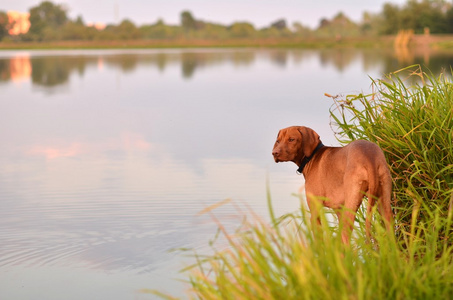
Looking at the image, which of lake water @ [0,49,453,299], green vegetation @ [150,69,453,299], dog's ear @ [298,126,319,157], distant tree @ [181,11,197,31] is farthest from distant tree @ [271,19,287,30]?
dog's ear @ [298,126,319,157]

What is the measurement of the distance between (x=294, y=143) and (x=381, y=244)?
192 cm

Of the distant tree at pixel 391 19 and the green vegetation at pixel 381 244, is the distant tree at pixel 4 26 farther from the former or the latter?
the green vegetation at pixel 381 244

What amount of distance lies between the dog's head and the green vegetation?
21.8 inches

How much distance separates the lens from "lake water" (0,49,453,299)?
267 inches

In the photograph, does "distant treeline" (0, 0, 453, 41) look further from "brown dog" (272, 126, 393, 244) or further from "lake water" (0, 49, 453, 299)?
"brown dog" (272, 126, 393, 244)

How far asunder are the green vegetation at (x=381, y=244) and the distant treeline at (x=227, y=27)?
7971 cm

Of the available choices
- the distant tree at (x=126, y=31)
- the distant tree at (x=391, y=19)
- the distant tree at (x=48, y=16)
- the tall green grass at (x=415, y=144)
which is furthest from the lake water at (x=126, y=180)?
the distant tree at (x=48, y=16)

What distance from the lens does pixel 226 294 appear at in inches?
165

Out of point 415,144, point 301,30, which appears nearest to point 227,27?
point 301,30

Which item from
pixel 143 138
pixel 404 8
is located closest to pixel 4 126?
pixel 143 138

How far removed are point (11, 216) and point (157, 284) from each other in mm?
3113

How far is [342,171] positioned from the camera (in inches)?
227

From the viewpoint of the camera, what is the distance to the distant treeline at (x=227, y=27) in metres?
87.3

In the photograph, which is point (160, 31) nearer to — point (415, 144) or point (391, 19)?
point (391, 19)
